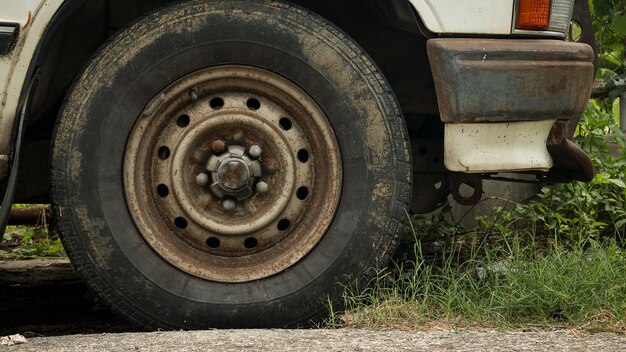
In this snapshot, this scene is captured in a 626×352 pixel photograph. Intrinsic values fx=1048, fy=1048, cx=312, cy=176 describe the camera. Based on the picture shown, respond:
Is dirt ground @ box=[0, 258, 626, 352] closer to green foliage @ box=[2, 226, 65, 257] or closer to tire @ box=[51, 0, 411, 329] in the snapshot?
tire @ box=[51, 0, 411, 329]

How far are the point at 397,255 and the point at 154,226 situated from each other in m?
1.53

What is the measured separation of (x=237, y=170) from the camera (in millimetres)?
3768

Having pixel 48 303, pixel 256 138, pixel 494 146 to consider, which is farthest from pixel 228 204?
pixel 48 303

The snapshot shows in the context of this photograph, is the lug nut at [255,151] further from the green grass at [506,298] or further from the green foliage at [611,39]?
the green foliage at [611,39]

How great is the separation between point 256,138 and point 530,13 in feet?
3.59

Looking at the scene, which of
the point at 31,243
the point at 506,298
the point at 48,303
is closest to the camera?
the point at 506,298

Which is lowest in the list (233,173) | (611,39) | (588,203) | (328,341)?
(328,341)

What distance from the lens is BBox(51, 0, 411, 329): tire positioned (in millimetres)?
3678

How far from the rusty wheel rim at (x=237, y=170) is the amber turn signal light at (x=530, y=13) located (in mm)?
798

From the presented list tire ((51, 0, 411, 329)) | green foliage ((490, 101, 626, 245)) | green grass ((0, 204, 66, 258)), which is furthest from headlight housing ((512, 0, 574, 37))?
green grass ((0, 204, 66, 258))

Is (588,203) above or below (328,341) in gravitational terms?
above

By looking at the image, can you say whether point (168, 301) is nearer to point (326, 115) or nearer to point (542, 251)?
point (326, 115)

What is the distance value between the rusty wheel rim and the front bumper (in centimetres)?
46

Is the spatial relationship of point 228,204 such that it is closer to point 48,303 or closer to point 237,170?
point 237,170
